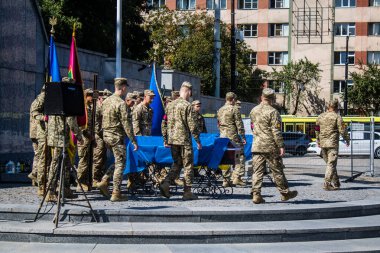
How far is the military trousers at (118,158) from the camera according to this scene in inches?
557

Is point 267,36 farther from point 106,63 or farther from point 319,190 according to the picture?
point 319,190

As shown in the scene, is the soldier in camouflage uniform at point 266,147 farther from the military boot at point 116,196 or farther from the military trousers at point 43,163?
the military trousers at point 43,163

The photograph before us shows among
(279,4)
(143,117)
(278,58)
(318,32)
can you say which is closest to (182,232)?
(143,117)

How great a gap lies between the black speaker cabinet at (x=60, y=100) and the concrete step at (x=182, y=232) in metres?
1.67

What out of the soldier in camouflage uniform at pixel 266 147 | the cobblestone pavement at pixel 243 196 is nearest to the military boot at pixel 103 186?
the cobblestone pavement at pixel 243 196

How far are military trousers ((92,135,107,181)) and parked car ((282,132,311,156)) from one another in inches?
657

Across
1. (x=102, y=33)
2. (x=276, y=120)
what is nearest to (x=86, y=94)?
(x=276, y=120)

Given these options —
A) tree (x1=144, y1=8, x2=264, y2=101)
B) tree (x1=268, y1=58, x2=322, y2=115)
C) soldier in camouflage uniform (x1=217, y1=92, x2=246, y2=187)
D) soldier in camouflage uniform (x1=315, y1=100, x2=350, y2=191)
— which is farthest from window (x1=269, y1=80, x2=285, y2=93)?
soldier in camouflage uniform (x1=217, y1=92, x2=246, y2=187)

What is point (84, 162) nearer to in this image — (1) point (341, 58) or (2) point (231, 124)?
(2) point (231, 124)

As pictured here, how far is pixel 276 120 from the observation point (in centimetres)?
1440

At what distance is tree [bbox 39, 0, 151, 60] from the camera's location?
3556 centimetres

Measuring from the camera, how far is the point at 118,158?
14.2 metres

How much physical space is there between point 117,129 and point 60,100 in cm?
223

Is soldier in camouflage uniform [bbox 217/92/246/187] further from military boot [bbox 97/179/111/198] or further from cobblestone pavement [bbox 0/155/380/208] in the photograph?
military boot [bbox 97/179/111/198]
